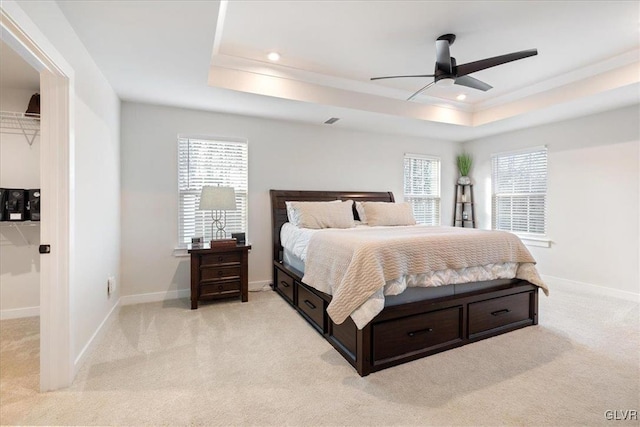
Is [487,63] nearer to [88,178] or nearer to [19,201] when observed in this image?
[88,178]

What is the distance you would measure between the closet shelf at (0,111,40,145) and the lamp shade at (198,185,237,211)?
5.76 ft

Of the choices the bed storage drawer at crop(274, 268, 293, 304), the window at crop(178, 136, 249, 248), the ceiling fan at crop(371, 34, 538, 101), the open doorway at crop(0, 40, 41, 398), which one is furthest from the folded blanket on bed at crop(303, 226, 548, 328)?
the open doorway at crop(0, 40, 41, 398)

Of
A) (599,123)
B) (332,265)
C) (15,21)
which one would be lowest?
(332,265)

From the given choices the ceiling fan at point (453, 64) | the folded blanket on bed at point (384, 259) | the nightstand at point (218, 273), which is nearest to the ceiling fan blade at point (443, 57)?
the ceiling fan at point (453, 64)

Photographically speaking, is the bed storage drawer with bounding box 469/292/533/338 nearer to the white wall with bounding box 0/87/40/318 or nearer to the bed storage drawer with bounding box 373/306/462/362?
the bed storage drawer with bounding box 373/306/462/362

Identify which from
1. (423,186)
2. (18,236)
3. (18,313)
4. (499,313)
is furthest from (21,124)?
(423,186)

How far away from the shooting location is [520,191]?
4.85 meters

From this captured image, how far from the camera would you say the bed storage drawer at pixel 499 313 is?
253 cm

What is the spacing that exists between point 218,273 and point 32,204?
193 cm

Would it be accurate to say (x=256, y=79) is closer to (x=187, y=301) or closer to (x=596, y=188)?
(x=187, y=301)

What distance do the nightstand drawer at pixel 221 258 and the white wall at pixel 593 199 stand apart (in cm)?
451

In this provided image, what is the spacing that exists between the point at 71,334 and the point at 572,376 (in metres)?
3.35

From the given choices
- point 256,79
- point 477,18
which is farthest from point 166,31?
point 477,18

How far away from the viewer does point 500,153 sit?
5.10 meters
